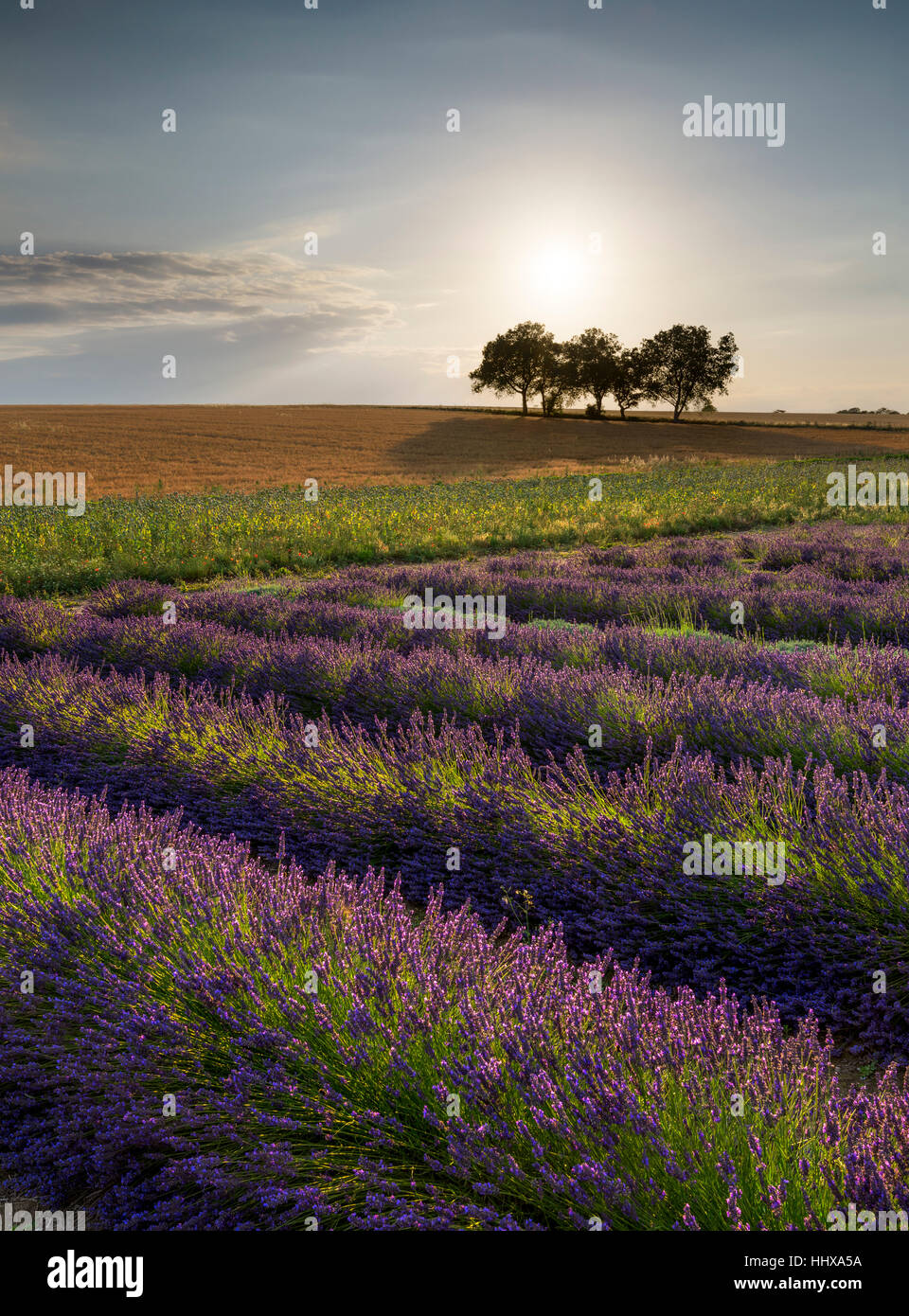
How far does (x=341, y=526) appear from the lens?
1425cm

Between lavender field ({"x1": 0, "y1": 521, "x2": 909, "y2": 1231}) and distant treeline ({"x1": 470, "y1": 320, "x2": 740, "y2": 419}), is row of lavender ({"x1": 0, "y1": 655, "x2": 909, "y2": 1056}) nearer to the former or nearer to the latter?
lavender field ({"x1": 0, "y1": 521, "x2": 909, "y2": 1231})

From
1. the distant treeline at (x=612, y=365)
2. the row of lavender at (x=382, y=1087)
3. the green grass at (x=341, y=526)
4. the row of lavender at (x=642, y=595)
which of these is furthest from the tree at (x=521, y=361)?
the row of lavender at (x=382, y=1087)

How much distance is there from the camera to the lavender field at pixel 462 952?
5.50 ft

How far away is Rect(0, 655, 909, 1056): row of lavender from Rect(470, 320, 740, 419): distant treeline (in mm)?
72504

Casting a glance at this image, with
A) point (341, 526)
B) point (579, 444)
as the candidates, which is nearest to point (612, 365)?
point (579, 444)

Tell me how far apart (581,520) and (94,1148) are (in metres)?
15.3

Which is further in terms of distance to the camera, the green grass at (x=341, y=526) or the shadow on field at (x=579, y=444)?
the shadow on field at (x=579, y=444)

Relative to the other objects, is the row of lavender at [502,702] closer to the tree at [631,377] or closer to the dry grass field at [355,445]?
the dry grass field at [355,445]

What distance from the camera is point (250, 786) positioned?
4.09m

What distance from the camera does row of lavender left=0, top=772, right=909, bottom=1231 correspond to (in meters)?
1.59

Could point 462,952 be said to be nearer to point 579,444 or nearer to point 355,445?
point 355,445

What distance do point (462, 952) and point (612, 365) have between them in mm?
74802

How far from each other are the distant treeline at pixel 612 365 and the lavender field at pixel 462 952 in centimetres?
7134

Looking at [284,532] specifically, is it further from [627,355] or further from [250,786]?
[627,355]
